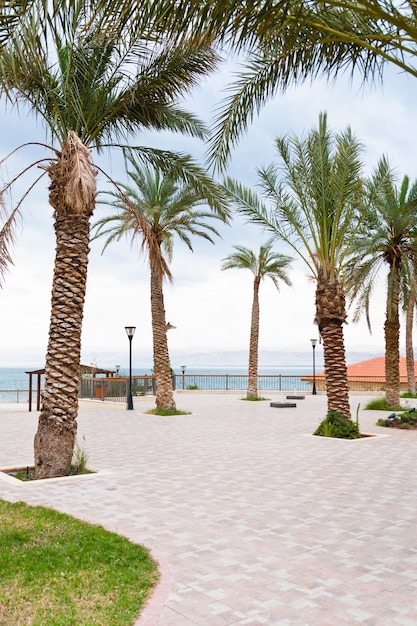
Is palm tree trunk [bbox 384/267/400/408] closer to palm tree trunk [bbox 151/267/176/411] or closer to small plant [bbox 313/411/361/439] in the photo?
small plant [bbox 313/411/361/439]

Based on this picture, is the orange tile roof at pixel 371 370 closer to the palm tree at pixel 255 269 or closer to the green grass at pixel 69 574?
the palm tree at pixel 255 269

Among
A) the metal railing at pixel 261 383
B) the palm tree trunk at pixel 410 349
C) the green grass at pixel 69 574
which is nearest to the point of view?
the green grass at pixel 69 574

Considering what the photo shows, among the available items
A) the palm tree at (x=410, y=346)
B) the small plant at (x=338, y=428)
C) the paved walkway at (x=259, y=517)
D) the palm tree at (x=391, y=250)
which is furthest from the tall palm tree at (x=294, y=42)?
the palm tree at (x=410, y=346)

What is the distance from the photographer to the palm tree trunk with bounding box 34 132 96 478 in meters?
8.57

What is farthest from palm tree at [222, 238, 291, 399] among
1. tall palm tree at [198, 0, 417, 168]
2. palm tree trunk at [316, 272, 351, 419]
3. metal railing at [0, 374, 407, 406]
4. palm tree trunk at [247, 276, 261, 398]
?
tall palm tree at [198, 0, 417, 168]

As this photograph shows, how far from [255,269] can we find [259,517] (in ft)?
73.1

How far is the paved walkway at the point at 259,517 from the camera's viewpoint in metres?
4.03

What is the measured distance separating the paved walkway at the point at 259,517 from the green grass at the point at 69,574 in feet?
0.77

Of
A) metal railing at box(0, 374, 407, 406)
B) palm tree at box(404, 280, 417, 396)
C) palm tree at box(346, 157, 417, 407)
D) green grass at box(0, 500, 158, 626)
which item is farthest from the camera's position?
metal railing at box(0, 374, 407, 406)

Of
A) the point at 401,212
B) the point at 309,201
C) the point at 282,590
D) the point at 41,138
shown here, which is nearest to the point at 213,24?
the point at 282,590

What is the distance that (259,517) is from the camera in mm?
6324

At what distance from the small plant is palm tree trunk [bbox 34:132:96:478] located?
6.87m

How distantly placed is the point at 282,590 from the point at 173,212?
15.8m

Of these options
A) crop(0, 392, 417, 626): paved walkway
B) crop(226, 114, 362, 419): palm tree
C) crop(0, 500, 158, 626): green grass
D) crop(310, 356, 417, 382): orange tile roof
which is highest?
crop(226, 114, 362, 419): palm tree
